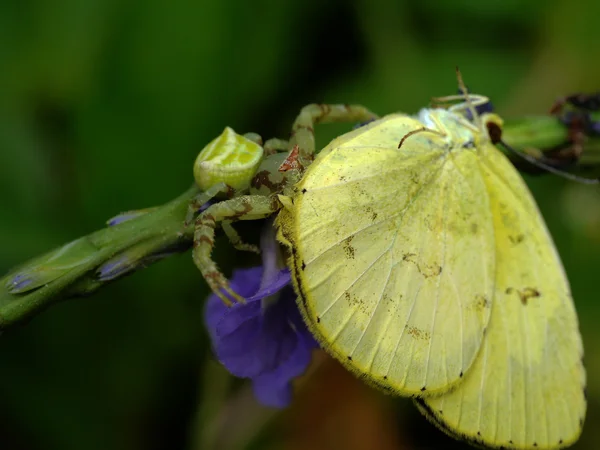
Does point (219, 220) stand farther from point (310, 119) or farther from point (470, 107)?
point (470, 107)

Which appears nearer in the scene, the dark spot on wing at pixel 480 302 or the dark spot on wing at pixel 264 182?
the dark spot on wing at pixel 264 182

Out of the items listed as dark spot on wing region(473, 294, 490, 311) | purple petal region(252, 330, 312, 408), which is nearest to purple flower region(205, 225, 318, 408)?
purple petal region(252, 330, 312, 408)

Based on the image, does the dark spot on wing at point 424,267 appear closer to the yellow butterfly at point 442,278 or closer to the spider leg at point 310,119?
the yellow butterfly at point 442,278

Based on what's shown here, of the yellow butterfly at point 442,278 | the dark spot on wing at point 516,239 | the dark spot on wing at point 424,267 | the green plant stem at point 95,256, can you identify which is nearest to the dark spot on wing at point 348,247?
the yellow butterfly at point 442,278

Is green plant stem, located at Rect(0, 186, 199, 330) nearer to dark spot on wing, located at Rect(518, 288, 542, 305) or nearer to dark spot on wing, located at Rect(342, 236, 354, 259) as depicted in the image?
dark spot on wing, located at Rect(342, 236, 354, 259)

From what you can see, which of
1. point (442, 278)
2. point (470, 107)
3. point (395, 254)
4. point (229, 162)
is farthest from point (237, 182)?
point (470, 107)

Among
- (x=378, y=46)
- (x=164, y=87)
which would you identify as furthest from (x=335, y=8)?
(x=164, y=87)
